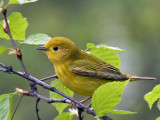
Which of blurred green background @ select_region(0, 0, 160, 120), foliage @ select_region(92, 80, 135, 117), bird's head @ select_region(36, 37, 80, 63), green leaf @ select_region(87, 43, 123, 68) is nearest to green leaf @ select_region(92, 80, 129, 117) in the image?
foliage @ select_region(92, 80, 135, 117)

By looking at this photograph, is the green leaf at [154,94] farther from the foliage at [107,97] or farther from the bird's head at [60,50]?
the bird's head at [60,50]

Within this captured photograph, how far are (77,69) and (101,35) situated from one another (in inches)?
231

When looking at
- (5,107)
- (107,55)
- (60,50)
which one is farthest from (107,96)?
(60,50)

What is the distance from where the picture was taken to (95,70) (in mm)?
3764

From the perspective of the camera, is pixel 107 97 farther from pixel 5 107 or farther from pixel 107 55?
pixel 107 55

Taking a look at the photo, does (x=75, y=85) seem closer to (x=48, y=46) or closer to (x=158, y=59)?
(x=48, y=46)

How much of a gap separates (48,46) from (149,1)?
21.9ft

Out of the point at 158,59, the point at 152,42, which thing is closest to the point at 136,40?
the point at 152,42

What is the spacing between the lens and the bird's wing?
3670 millimetres

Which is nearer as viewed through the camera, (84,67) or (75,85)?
(75,85)

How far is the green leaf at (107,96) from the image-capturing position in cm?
219

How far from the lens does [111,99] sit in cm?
221

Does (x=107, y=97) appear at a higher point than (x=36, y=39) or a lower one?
lower

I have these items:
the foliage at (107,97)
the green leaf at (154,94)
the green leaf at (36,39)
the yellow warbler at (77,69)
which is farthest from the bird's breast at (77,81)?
the foliage at (107,97)
